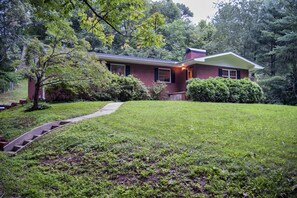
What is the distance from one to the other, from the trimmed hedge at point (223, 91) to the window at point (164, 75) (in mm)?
4033

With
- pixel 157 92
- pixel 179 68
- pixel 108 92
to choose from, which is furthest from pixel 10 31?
pixel 179 68

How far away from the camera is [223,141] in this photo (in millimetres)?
5293

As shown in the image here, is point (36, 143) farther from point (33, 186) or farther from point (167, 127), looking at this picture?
point (167, 127)

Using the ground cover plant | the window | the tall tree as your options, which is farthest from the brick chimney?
the tall tree

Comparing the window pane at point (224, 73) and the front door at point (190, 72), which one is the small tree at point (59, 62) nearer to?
the front door at point (190, 72)

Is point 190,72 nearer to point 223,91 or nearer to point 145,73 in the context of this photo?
point 145,73

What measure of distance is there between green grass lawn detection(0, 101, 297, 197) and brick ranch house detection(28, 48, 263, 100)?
934 centimetres

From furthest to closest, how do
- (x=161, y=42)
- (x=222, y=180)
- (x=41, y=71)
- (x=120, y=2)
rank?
(x=41, y=71)
(x=161, y=42)
(x=120, y=2)
(x=222, y=180)

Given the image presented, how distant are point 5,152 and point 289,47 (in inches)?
739

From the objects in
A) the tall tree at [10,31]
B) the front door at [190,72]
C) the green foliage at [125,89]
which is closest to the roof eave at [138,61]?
the front door at [190,72]

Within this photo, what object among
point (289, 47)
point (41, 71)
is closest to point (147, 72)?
point (41, 71)

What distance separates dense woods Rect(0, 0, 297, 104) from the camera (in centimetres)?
544

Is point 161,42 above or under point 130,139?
above

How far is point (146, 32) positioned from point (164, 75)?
39.9ft
